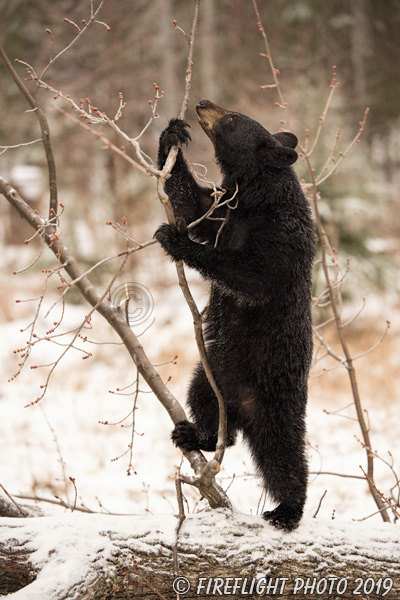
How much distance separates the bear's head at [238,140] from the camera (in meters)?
2.91

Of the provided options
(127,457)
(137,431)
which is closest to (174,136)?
(127,457)

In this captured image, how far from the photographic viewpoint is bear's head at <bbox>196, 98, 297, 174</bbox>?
2908 mm

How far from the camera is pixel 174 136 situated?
9.17ft

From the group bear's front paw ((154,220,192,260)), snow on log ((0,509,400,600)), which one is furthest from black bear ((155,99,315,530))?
snow on log ((0,509,400,600))

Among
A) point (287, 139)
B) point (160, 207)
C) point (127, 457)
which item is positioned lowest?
point (127, 457)

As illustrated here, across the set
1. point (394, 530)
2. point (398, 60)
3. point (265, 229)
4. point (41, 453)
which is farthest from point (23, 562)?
point (398, 60)

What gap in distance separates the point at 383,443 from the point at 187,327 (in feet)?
14.6

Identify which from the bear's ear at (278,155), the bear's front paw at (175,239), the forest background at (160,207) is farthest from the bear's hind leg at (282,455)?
the bear's ear at (278,155)

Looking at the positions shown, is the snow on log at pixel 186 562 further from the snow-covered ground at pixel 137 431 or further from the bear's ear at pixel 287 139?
the bear's ear at pixel 287 139

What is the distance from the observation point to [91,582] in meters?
2.11

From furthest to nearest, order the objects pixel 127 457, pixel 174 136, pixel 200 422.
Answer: pixel 127 457, pixel 200 422, pixel 174 136

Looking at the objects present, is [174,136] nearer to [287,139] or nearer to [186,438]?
[287,139]

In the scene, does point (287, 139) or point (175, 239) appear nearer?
point (175, 239)

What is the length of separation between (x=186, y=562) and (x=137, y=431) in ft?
12.0
